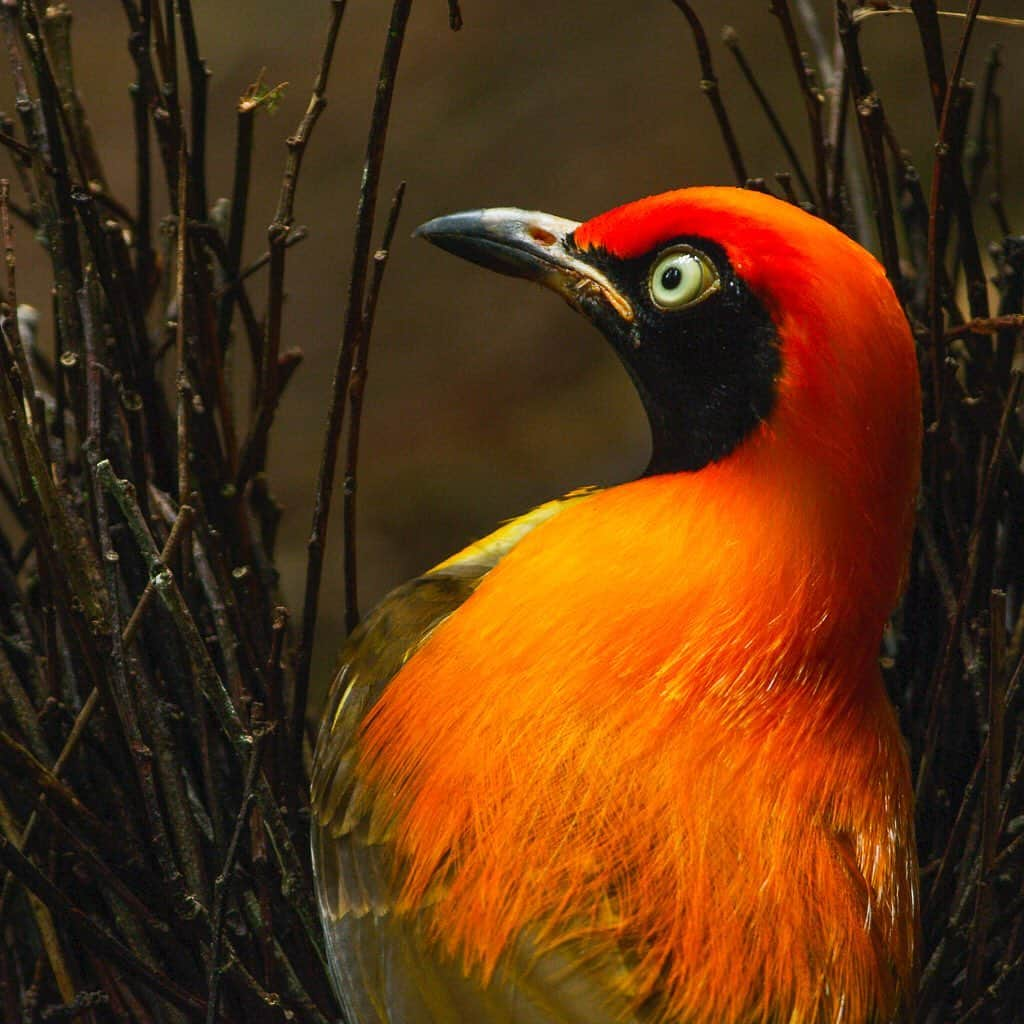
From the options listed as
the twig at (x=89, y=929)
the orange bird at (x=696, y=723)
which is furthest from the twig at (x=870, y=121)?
the twig at (x=89, y=929)

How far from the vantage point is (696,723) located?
38.4 inches

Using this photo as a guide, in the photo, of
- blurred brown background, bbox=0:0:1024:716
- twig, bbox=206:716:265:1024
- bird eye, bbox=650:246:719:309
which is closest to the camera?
twig, bbox=206:716:265:1024

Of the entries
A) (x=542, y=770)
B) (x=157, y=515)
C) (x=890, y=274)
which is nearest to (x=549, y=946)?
(x=542, y=770)

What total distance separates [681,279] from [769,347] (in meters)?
0.09

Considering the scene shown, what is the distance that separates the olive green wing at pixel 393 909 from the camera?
93cm

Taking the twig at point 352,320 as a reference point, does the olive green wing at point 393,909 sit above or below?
below

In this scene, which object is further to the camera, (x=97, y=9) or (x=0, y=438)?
(x=97, y=9)

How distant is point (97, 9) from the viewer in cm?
297

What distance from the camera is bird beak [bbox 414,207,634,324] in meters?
1.12

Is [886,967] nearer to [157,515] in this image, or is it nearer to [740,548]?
[740,548]

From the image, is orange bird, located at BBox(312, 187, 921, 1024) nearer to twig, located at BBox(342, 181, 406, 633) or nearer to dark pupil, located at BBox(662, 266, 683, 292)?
dark pupil, located at BBox(662, 266, 683, 292)

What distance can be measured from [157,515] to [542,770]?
1.32ft

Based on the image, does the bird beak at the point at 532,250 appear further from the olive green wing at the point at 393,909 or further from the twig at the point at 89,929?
the twig at the point at 89,929

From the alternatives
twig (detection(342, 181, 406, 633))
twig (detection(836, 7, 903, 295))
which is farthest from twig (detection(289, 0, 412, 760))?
twig (detection(836, 7, 903, 295))
